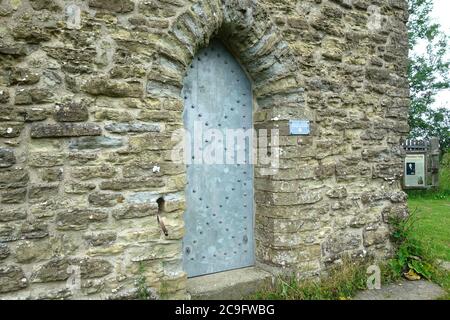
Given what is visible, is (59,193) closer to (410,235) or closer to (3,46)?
(3,46)

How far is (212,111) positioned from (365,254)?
7.66 ft

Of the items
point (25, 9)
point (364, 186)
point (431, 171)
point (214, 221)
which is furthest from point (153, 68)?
point (431, 171)

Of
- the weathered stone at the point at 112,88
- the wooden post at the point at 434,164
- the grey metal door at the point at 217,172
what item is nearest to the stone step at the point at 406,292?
the grey metal door at the point at 217,172

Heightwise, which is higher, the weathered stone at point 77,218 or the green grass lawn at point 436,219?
the weathered stone at point 77,218

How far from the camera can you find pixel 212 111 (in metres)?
3.60

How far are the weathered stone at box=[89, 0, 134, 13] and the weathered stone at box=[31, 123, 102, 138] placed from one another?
0.91m

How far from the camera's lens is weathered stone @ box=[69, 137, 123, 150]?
268cm

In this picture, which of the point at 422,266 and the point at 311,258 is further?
the point at 422,266

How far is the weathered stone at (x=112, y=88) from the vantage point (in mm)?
2719

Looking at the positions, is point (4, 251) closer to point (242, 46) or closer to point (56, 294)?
point (56, 294)

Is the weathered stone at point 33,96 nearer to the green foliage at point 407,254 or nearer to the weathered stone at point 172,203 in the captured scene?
the weathered stone at point 172,203

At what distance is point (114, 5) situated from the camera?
2797 millimetres

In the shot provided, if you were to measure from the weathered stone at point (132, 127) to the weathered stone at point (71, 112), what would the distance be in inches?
7.6

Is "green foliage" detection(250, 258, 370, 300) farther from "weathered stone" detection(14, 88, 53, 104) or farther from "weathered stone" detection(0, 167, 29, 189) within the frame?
"weathered stone" detection(14, 88, 53, 104)
